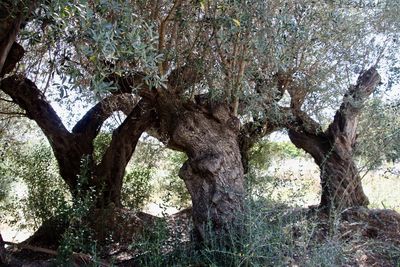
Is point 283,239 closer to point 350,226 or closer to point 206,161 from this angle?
point 206,161

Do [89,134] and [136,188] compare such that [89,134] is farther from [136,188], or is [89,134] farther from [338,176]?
[338,176]

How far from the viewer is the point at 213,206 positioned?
4664 millimetres

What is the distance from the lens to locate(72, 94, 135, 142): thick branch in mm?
6613

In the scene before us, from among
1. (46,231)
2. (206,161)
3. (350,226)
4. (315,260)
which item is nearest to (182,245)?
(206,161)

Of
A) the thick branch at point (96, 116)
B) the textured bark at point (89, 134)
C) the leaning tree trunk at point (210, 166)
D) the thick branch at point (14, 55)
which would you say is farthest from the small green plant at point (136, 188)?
the thick branch at point (14, 55)

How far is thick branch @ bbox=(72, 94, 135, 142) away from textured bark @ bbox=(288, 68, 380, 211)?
7.91ft

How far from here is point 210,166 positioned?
15.6 feet

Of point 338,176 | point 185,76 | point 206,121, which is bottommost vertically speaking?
point 338,176

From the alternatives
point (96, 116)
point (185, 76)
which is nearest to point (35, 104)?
point (96, 116)

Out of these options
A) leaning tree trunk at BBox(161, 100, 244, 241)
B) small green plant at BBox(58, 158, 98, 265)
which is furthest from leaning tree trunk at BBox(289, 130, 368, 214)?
small green plant at BBox(58, 158, 98, 265)

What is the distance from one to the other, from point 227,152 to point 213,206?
680 mm

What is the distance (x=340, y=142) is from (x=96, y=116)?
11.7 ft

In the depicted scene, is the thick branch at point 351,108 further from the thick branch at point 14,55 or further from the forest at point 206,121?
the thick branch at point 14,55

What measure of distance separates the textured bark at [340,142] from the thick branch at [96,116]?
2.41 m
